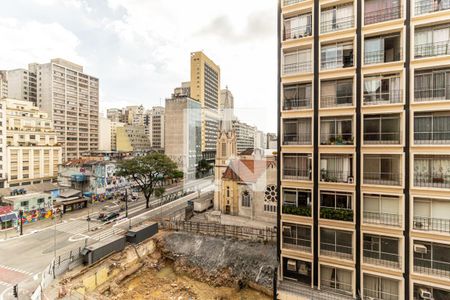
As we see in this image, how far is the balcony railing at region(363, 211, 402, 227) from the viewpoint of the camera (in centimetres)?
1396

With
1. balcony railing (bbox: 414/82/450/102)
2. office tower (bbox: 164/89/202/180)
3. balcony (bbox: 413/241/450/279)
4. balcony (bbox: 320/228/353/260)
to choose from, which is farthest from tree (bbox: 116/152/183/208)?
balcony railing (bbox: 414/82/450/102)

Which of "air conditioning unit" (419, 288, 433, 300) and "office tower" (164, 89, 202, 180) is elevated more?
"office tower" (164, 89, 202, 180)

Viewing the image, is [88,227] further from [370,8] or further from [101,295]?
[370,8]

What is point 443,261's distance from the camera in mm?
12922

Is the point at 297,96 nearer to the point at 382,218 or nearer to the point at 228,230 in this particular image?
the point at 382,218

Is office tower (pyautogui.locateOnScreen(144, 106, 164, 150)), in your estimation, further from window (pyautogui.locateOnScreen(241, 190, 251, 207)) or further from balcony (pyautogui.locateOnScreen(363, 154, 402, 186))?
balcony (pyautogui.locateOnScreen(363, 154, 402, 186))

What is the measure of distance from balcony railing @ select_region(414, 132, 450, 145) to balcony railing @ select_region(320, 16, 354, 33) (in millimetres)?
8606

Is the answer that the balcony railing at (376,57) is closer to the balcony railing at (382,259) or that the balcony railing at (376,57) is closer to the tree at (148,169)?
the balcony railing at (382,259)

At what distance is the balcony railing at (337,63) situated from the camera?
15538 millimetres

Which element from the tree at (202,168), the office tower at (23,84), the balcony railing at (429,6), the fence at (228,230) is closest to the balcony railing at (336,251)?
the fence at (228,230)

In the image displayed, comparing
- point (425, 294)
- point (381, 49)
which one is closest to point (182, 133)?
point (381, 49)

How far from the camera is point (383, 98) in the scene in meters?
14.8

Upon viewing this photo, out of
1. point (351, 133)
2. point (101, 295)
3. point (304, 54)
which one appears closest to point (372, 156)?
point (351, 133)

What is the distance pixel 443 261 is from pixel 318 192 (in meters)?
7.61
